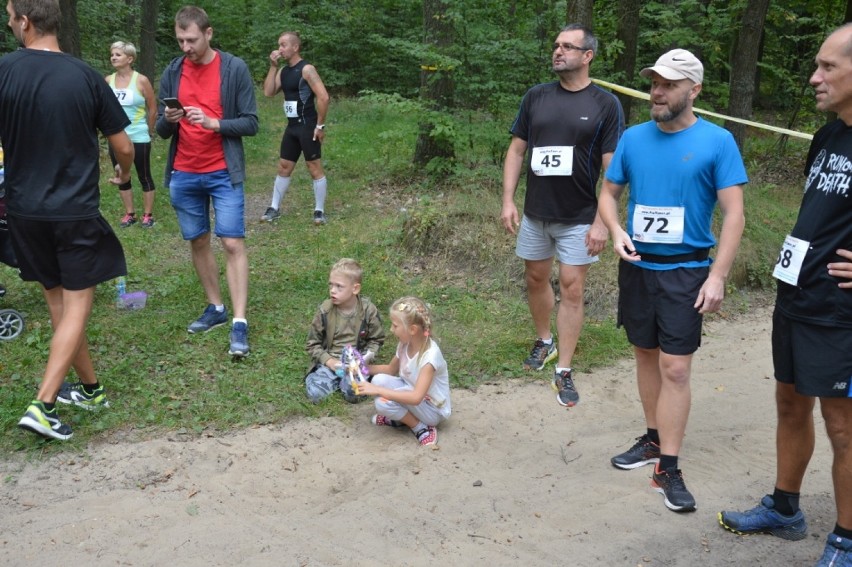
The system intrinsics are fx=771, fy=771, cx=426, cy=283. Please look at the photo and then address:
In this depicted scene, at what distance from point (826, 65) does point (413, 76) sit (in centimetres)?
1748

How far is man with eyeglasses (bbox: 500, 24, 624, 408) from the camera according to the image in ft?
17.1

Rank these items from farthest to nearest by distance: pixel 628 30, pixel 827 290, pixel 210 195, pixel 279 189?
pixel 628 30, pixel 279 189, pixel 210 195, pixel 827 290

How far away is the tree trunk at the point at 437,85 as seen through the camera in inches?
360

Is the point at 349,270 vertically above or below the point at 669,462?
above

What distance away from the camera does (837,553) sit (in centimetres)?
342

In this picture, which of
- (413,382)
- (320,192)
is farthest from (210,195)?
(320,192)

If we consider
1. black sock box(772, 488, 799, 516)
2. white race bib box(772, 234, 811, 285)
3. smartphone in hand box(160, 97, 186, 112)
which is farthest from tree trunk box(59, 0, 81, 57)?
black sock box(772, 488, 799, 516)

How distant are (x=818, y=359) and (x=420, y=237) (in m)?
4.91

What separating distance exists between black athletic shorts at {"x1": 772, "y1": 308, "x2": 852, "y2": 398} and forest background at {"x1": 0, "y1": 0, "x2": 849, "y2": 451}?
8.31 ft

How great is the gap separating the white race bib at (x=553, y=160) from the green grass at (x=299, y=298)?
1.52 metres

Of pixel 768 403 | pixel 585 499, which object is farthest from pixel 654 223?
pixel 768 403

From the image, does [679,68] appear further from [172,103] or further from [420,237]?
[420,237]

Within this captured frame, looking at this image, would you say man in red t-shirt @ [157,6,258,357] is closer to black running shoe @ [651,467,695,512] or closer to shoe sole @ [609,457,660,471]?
shoe sole @ [609,457,660,471]

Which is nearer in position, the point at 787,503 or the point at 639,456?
the point at 787,503
